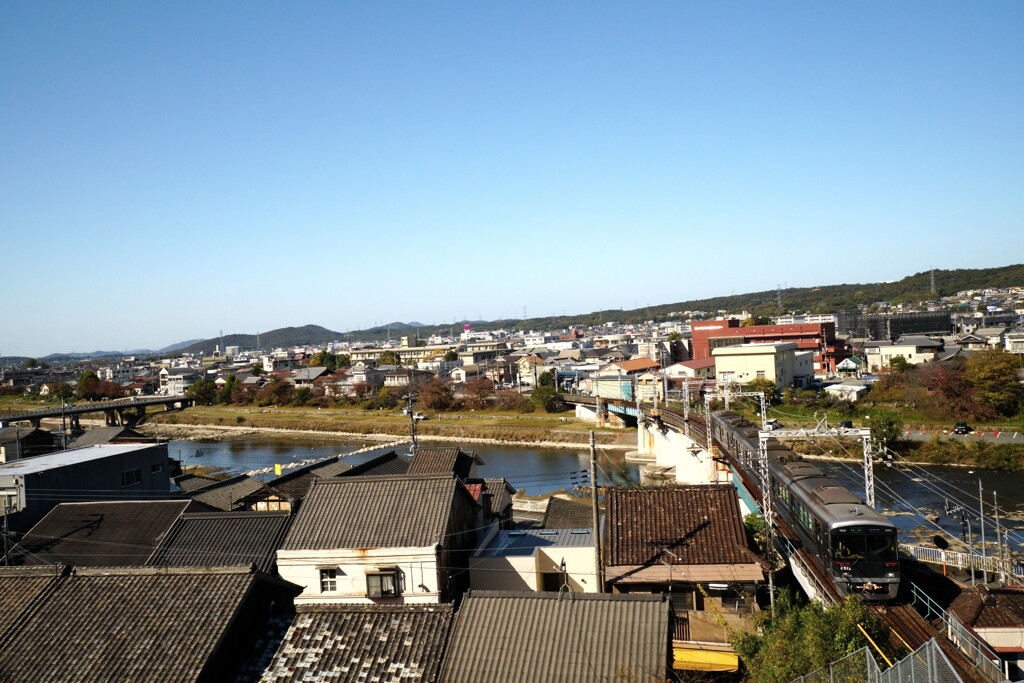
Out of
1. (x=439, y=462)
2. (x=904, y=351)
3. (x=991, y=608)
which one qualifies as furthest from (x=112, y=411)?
(x=991, y=608)

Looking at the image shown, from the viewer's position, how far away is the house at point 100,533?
866 cm

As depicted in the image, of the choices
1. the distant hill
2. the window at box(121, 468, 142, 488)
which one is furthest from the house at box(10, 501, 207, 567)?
the distant hill

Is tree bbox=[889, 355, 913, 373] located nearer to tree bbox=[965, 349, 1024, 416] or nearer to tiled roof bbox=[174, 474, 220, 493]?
tree bbox=[965, 349, 1024, 416]

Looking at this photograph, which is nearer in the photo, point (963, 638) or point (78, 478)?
point (963, 638)

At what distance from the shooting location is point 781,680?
4.36 meters

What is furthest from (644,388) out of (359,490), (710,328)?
(359,490)

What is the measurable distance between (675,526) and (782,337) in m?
32.7

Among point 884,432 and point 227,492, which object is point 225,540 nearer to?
point 227,492

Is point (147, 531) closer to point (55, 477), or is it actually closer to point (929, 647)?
point (55, 477)

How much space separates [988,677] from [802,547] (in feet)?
11.3

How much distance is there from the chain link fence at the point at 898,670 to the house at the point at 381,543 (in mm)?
3130

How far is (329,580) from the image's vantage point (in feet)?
20.8

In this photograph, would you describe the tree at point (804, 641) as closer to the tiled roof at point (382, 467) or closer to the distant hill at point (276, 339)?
the tiled roof at point (382, 467)

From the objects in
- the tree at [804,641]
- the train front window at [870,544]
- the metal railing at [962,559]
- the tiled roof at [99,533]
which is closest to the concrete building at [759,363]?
the metal railing at [962,559]
